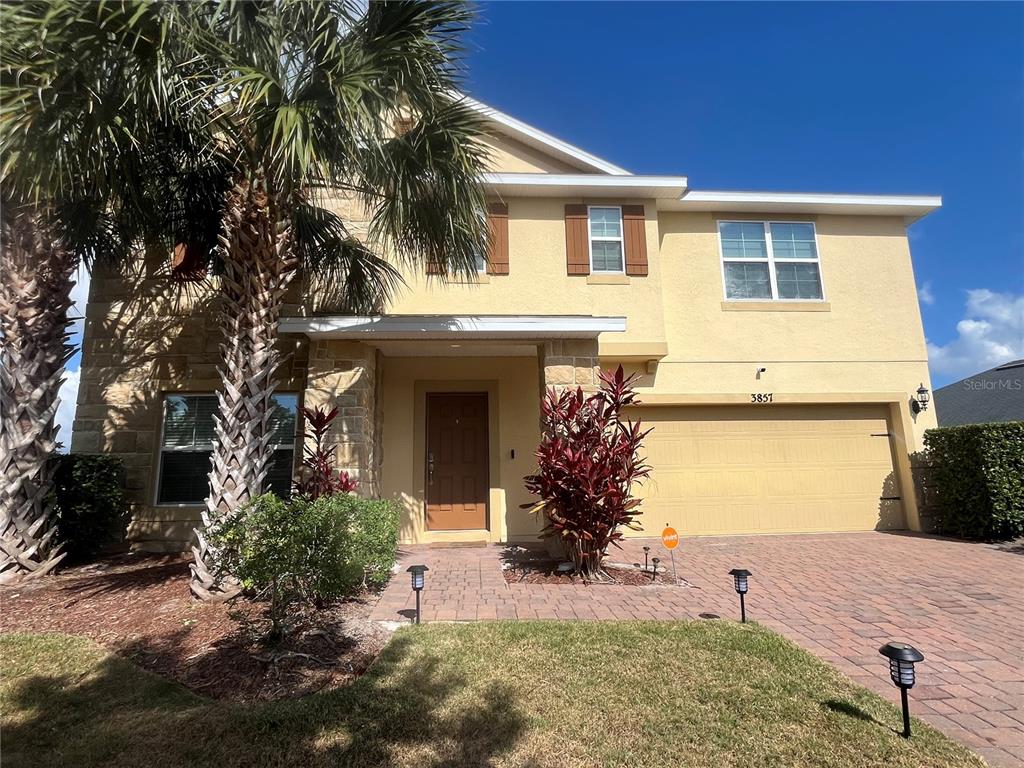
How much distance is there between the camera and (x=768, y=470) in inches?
390

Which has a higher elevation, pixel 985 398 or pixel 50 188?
pixel 50 188

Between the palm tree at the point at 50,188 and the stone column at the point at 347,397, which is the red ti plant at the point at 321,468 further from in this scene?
the palm tree at the point at 50,188

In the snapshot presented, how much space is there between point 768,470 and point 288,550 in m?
9.14

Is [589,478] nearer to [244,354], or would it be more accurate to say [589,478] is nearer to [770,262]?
[244,354]

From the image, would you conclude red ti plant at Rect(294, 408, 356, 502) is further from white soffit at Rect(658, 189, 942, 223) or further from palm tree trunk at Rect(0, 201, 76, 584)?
white soffit at Rect(658, 189, 942, 223)

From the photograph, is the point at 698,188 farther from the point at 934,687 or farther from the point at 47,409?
the point at 47,409

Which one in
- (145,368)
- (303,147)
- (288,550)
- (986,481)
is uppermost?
(303,147)

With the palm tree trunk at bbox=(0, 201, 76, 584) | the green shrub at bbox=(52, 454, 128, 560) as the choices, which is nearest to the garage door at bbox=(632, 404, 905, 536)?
the green shrub at bbox=(52, 454, 128, 560)

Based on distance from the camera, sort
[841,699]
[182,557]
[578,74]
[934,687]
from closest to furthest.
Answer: [841,699] → [934,687] → [182,557] → [578,74]

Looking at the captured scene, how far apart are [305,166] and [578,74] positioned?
6526mm

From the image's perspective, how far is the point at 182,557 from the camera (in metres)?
7.90

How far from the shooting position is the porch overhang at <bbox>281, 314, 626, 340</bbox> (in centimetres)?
742

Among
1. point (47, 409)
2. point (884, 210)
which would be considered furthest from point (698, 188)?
point (47, 409)

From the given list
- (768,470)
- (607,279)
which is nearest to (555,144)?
(607,279)
